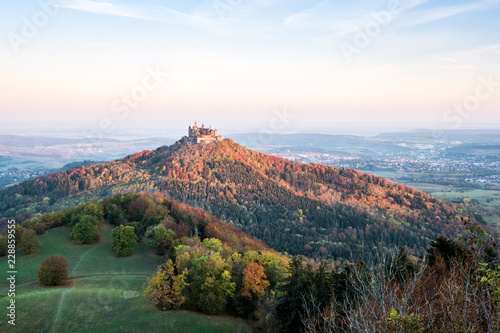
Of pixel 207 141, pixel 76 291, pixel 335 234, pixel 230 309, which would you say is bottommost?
pixel 335 234

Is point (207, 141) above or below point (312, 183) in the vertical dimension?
above

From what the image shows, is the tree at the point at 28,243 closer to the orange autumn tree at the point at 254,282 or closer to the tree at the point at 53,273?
the tree at the point at 53,273

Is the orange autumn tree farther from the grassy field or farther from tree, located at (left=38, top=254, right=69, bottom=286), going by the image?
tree, located at (left=38, top=254, right=69, bottom=286)

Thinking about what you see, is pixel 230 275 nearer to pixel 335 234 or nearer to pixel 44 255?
pixel 44 255

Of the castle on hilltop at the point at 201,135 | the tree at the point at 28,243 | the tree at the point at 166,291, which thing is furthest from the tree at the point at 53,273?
the castle on hilltop at the point at 201,135

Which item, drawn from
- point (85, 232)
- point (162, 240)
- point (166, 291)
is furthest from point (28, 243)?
point (166, 291)

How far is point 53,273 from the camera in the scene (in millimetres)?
38688

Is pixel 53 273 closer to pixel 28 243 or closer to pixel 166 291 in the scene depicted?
pixel 28 243

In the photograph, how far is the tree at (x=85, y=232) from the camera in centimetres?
5294

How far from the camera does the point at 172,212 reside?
66.1m

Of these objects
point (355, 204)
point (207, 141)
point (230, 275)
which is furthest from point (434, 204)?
point (230, 275)

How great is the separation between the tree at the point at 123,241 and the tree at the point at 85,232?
3.87m

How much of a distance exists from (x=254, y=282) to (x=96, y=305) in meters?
16.5

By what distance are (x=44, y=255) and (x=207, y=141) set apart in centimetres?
11205
